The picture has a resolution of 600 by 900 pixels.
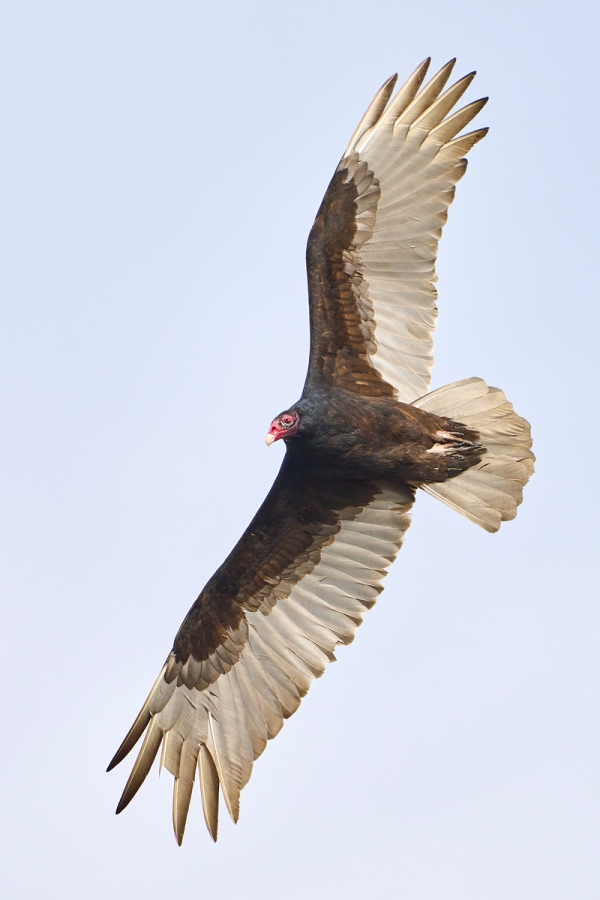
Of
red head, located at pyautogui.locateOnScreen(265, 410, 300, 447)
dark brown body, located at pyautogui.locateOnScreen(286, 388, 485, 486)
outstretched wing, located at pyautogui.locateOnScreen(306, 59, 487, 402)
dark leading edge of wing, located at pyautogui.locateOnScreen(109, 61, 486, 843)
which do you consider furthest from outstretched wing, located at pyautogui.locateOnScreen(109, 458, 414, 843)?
outstretched wing, located at pyautogui.locateOnScreen(306, 59, 487, 402)

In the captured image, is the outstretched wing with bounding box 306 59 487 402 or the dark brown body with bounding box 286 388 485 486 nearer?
the dark brown body with bounding box 286 388 485 486

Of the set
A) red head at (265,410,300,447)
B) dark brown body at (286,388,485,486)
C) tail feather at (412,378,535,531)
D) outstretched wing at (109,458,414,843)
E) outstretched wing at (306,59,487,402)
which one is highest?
outstretched wing at (306,59,487,402)

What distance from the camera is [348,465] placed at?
6.73 meters

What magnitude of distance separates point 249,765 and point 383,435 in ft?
6.34

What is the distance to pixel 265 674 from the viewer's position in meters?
7.14

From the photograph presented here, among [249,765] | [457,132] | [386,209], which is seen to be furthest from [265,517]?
[457,132]

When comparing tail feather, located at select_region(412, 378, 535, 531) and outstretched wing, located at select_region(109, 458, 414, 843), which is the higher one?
tail feather, located at select_region(412, 378, 535, 531)

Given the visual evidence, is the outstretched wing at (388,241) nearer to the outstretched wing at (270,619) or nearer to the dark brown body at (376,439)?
the dark brown body at (376,439)

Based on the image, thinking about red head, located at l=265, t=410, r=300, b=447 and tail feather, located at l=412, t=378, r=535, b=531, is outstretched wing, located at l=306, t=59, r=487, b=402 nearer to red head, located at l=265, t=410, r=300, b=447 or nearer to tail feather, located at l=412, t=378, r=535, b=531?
tail feather, located at l=412, t=378, r=535, b=531

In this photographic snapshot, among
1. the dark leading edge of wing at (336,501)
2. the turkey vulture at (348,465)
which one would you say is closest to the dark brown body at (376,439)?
the turkey vulture at (348,465)

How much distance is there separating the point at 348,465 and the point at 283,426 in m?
0.44

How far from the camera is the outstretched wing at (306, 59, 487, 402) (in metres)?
6.96

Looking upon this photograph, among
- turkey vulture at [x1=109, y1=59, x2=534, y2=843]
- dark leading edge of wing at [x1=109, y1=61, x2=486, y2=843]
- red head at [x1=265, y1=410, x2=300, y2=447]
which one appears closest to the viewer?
red head at [x1=265, y1=410, x2=300, y2=447]

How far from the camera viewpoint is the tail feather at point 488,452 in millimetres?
6816
